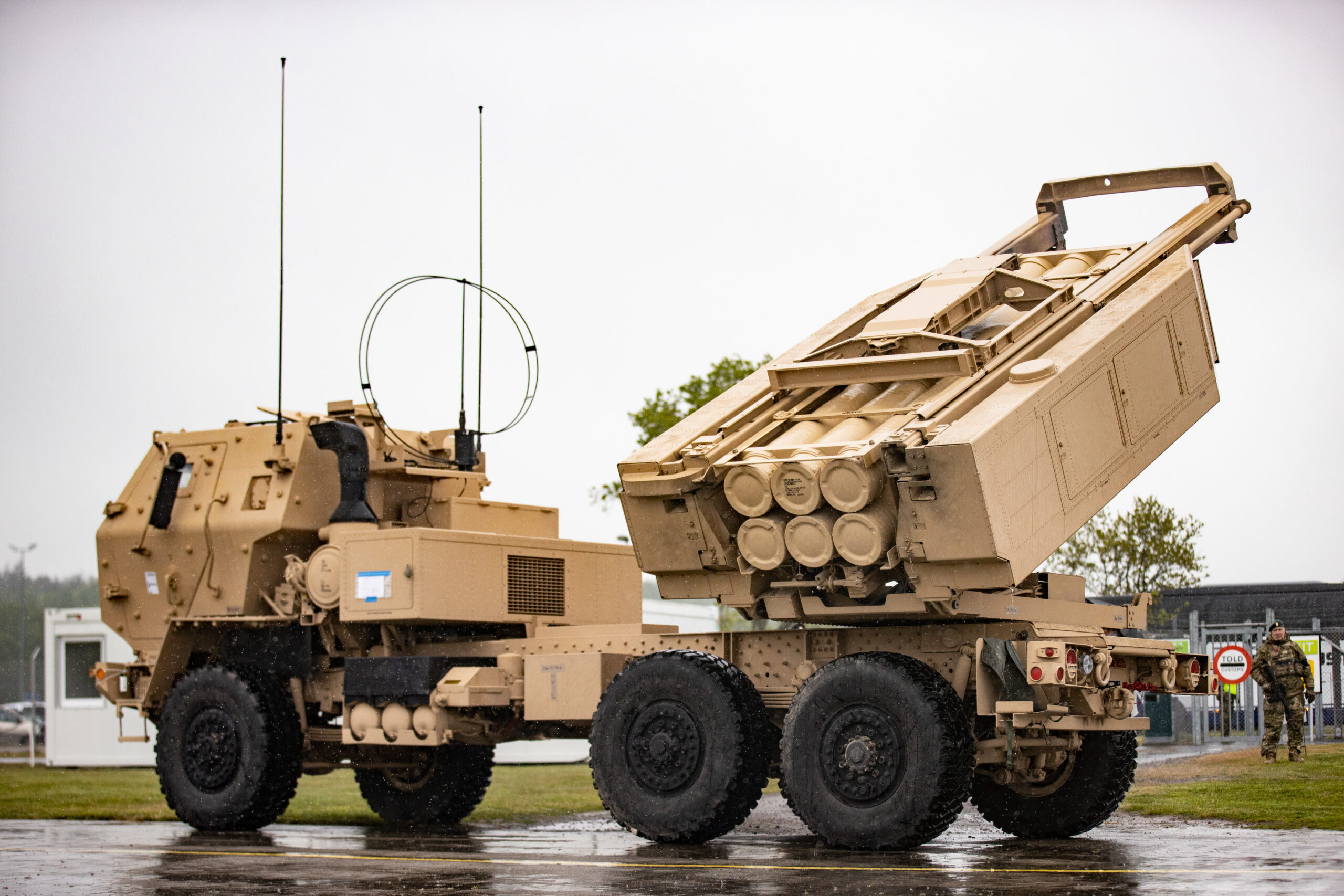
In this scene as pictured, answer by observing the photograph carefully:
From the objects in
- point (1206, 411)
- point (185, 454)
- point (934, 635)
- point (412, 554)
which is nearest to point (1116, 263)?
point (1206, 411)

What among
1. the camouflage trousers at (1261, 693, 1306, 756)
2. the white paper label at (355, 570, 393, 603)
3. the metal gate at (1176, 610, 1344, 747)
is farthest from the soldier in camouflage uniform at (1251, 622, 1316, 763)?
the white paper label at (355, 570, 393, 603)

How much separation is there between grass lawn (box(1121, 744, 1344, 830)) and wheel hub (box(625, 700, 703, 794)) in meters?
4.03

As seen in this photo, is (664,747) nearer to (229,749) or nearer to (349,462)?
(349,462)

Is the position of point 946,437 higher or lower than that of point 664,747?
higher

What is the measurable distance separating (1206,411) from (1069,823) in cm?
296

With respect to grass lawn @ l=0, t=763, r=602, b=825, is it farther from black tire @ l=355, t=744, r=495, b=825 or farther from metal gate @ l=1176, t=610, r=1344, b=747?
metal gate @ l=1176, t=610, r=1344, b=747

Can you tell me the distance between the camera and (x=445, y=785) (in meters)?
14.6

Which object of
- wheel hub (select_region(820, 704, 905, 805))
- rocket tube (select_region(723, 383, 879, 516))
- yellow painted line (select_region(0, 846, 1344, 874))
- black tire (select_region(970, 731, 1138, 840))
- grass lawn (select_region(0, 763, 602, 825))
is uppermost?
rocket tube (select_region(723, 383, 879, 516))

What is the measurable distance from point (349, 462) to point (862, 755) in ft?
18.0

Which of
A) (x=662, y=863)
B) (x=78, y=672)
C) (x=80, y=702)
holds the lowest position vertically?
(x=662, y=863)

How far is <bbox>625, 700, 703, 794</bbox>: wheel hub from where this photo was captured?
10.8 m

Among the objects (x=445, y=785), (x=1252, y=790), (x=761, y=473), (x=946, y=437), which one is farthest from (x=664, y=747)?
(x=1252, y=790)

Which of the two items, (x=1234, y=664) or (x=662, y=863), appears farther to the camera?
(x=1234, y=664)

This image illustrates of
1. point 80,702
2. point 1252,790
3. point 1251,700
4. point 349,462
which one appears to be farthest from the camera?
point 80,702
